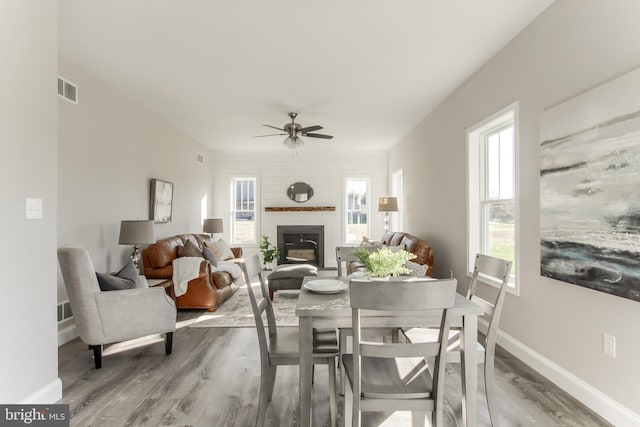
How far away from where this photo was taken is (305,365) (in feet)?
5.70

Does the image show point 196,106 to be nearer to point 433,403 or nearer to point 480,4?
point 480,4

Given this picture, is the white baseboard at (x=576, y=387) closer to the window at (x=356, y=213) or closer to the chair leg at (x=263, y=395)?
the chair leg at (x=263, y=395)

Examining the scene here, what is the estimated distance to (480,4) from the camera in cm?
250

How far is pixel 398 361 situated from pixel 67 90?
395 cm

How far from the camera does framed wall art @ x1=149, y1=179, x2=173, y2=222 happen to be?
16.6 feet

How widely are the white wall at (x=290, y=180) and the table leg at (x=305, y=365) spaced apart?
6.36 metres

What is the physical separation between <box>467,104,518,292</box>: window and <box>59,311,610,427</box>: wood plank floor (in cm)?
100

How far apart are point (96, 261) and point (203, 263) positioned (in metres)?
1.19

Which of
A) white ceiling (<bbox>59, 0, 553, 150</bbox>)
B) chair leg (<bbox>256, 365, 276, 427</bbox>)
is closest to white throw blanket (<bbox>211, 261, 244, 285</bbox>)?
white ceiling (<bbox>59, 0, 553, 150</bbox>)

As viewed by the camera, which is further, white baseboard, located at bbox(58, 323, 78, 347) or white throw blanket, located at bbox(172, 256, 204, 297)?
white throw blanket, located at bbox(172, 256, 204, 297)

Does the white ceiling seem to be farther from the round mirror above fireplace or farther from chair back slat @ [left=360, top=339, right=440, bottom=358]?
the round mirror above fireplace

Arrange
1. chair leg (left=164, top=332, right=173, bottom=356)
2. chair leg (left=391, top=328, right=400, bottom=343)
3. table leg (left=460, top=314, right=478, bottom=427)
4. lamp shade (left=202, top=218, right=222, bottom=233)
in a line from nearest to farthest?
table leg (left=460, top=314, right=478, bottom=427) → chair leg (left=391, top=328, right=400, bottom=343) → chair leg (left=164, top=332, right=173, bottom=356) → lamp shade (left=202, top=218, right=222, bottom=233)

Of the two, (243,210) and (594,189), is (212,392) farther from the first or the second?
(243,210)

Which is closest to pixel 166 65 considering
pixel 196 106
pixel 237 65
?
pixel 237 65
